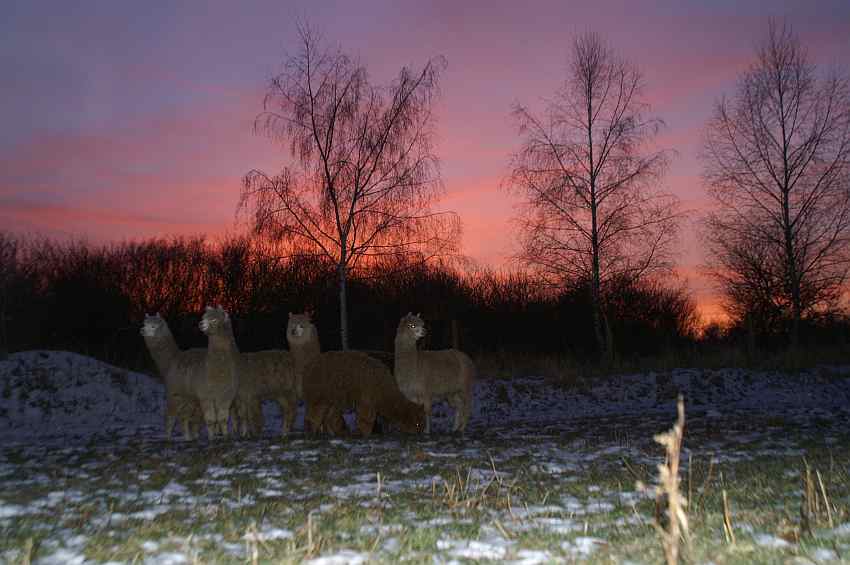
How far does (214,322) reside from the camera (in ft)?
32.3

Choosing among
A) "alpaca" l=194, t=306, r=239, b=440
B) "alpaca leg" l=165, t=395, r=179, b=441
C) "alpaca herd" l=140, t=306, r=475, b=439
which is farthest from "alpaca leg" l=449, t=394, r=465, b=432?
"alpaca leg" l=165, t=395, r=179, b=441

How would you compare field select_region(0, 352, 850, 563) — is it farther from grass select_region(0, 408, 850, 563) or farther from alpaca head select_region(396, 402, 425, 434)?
alpaca head select_region(396, 402, 425, 434)

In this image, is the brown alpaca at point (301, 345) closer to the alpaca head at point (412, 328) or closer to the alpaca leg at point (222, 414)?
the alpaca leg at point (222, 414)

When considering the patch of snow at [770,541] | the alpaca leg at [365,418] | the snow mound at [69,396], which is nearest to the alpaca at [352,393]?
the alpaca leg at [365,418]

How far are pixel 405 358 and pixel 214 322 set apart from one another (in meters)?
2.78

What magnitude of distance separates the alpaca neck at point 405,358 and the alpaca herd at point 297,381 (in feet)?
0.05

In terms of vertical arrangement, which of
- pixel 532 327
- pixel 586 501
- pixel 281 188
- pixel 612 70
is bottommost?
pixel 586 501

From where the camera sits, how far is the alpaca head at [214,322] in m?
9.84

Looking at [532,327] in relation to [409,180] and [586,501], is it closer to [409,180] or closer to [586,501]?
[409,180]

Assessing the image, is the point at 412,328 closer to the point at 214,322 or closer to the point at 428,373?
the point at 428,373

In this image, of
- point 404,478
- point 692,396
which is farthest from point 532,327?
point 404,478

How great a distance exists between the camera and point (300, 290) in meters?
32.4

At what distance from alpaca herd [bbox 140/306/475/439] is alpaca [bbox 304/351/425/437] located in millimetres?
13

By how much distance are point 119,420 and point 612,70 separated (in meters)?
16.5
